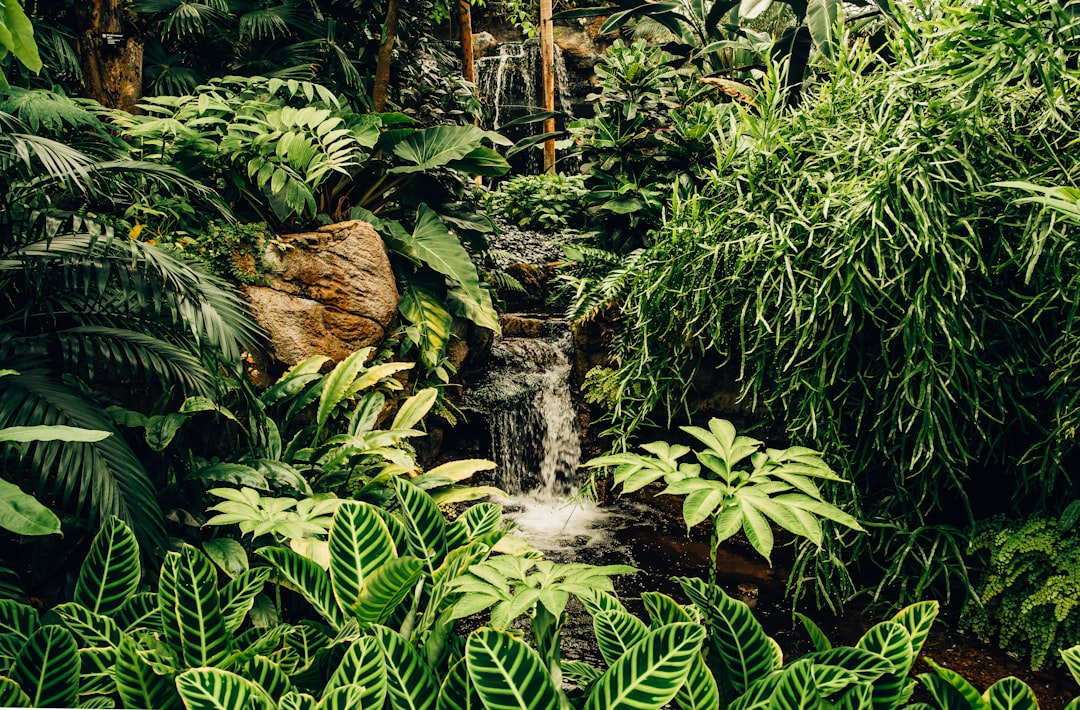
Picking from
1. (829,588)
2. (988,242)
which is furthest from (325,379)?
(988,242)

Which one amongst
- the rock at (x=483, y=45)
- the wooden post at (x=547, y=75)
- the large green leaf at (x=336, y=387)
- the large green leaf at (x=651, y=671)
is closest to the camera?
the large green leaf at (x=651, y=671)

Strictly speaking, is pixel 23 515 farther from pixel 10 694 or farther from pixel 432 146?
pixel 432 146

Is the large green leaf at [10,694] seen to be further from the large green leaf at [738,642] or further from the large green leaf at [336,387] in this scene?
the large green leaf at [336,387]

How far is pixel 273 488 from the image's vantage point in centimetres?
227

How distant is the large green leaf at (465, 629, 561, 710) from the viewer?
819 mm

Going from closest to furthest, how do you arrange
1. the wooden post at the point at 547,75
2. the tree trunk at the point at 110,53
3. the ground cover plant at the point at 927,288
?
the ground cover plant at the point at 927,288 → the tree trunk at the point at 110,53 → the wooden post at the point at 547,75

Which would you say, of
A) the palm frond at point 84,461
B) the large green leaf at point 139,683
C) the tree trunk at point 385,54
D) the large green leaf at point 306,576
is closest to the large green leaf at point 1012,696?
the large green leaf at point 306,576

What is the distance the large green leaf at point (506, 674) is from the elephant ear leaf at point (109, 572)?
86 centimetres

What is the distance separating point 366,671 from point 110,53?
13.4ft

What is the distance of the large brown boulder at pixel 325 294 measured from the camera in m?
3.19

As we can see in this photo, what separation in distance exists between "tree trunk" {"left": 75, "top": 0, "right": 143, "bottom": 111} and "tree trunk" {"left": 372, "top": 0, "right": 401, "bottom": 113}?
1.50 m

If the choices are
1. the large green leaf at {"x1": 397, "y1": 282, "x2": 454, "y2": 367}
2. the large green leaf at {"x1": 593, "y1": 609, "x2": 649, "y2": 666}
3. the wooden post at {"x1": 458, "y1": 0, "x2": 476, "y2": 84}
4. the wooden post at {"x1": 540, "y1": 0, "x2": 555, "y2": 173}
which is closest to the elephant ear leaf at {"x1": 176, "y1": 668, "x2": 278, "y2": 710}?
the large green leaf at {"x1": 593, "y1": 609, "x2": 649, "y2": 666}

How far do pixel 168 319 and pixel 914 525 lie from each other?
300 centimetres

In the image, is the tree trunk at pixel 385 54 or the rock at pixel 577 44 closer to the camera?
the tree trunk at pixel 385 54
